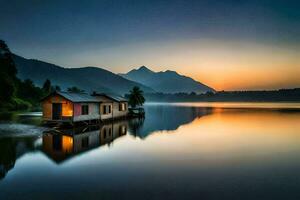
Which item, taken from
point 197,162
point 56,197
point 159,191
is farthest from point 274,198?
point 56,197

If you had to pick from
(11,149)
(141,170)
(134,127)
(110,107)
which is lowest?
(141,170)

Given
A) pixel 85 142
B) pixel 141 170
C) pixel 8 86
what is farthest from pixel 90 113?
pixel 8 86

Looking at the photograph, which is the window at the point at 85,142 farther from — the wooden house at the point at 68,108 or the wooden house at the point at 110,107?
the wooden house at the point at 110,107

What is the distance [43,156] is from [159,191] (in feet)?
34.1

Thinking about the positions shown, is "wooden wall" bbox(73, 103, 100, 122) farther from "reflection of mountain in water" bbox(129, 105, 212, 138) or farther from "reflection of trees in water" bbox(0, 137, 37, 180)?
"reflection of trees in water" bbox(0, 137, 37, 180)

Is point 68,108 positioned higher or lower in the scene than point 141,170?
higher

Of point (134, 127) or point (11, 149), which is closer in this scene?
point (11, 149)

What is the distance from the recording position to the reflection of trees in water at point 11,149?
1528 cm

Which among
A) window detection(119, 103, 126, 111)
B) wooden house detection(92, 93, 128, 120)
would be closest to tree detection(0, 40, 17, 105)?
wooden house detection(92, 93, 128, 120)

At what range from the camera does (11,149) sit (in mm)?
19234

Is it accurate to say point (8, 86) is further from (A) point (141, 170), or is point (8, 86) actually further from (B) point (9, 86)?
(A) point (141, 170)

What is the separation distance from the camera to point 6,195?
10789 mm

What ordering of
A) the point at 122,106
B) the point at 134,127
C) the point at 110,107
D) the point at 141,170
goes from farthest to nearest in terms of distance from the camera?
1. the point at 122,106
2. the point at 110,107
3. the point at 134,127
4. the point at 141,170

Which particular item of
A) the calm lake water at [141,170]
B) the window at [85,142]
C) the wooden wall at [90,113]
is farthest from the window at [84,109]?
the calm lake water at [141,170]
